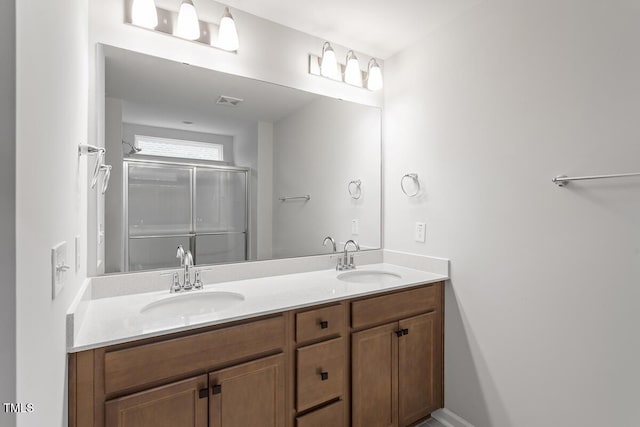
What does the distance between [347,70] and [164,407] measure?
211 cm

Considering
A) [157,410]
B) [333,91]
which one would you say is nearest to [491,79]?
[333,91]

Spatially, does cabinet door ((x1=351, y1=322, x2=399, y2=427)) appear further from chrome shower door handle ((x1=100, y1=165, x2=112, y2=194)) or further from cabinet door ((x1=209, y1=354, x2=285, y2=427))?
chrome shower door handle ((x1=100, y1=165, x2=112, y2=194))

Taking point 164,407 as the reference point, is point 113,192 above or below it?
above

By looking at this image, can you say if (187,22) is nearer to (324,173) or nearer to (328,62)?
(328,62)

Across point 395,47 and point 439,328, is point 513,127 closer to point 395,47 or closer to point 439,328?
point 395,47

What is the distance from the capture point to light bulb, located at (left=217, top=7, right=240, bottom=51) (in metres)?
1.69

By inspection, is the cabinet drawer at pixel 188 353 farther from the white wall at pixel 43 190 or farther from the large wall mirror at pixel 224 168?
the large wall mirror at pixel 224 168

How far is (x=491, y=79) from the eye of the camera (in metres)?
1.72

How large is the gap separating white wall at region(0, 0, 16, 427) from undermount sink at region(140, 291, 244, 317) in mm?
938

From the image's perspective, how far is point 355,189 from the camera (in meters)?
2.32

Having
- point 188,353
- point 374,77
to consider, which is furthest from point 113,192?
point 374,77

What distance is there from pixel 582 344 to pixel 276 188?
5.54 ft

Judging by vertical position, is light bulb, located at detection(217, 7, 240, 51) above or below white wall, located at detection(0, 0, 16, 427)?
above

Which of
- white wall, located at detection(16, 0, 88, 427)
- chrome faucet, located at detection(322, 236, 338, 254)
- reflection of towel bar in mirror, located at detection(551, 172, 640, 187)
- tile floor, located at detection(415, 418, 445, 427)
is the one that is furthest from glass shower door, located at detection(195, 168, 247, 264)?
reflection of towel bar in mirror, located at detection(551, 172, 640, 187)
